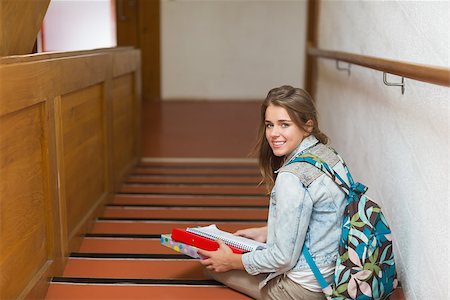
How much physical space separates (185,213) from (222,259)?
1.08 meters

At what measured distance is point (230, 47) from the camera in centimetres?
729

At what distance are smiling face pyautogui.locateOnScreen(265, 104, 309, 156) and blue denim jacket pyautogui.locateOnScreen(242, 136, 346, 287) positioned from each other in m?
0.04

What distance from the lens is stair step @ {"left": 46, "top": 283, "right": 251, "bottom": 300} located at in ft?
6.78

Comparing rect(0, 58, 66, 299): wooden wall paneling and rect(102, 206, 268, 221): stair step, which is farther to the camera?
rect(102, 206, 268, 221): stair step

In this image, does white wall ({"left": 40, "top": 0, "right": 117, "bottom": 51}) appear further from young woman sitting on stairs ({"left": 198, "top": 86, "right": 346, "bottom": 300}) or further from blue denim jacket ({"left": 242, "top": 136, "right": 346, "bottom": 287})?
blue denim jacket ({"left": 242, "top": 136, "right": 346, "bottom": 287})

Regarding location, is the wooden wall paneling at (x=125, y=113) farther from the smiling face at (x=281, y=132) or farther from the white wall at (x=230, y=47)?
the white wall at (x=230, y=47)

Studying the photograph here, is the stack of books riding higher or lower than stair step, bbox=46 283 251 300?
higher

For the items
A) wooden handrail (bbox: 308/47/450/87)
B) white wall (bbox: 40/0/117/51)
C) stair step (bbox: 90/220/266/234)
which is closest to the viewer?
wooden handrail (bbox: 308/47/450/87)

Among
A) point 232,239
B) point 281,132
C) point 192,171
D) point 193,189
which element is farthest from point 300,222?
point 192,171

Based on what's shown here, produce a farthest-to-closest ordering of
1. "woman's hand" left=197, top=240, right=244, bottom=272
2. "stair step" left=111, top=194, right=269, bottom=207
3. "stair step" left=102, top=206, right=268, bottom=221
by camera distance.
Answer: "stair step" left=111, top=194, right=269, bottom=207, "stair step" left=102, top=206, right=268, bottom=221, "woman's hand" left=197, top=240, right=244, bottom=272

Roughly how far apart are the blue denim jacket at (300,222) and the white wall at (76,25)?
3.87 meters

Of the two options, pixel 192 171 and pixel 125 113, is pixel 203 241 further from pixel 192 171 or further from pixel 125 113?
pixel 192 171

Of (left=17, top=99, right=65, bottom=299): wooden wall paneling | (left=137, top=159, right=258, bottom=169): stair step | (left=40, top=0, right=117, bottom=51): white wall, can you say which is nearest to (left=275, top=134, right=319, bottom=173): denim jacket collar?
(left=17, top=99, right=65, bottom=299): wooden wall paneling

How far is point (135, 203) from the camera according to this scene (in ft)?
10.6
